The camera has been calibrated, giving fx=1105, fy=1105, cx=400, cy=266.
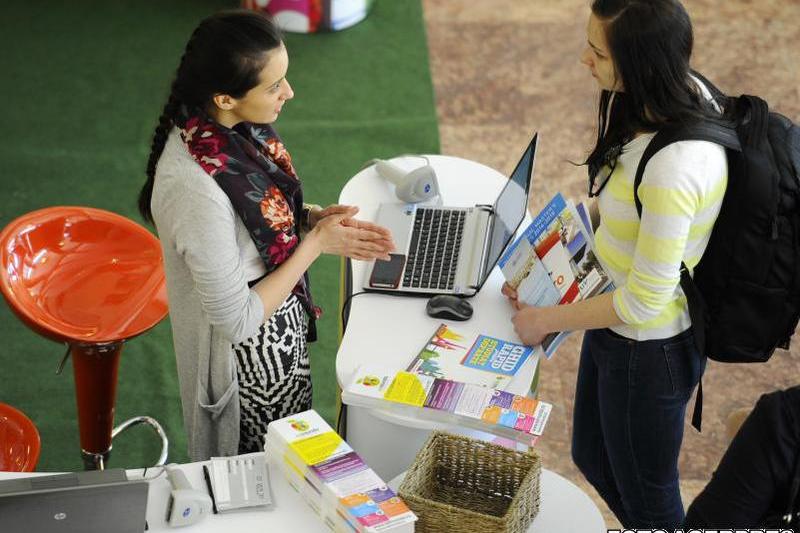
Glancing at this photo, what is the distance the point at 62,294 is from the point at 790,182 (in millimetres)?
2009

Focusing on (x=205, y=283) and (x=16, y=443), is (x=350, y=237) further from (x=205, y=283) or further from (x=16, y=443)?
(x=16, y=443)

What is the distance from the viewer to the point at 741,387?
411 cm

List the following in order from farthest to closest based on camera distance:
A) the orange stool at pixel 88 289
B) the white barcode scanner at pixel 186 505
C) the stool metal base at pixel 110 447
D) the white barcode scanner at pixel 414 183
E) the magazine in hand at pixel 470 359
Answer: the stool metal base at pixel 110 447 < the white barcode scanner at pixel 414 183 < the orange stool at pixel 88 289 < the magazine in hand at pixel 470 359 < the white barcode scanner at pixel 186 505

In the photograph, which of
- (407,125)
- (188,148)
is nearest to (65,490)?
(188,148)

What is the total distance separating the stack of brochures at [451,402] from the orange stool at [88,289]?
2.68 feet

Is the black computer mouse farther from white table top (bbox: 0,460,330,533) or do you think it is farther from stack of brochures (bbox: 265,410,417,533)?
white table top (bbox: 0,460,330,533)

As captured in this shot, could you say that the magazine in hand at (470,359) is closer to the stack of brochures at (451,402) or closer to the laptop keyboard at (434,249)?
the stack of brochures at (451,402)

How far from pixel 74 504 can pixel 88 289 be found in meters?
1.16

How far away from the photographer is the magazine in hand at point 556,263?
265cm

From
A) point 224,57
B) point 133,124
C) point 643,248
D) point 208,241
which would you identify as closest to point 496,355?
point 643,248

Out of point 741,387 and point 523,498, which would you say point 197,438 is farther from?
point 741,387

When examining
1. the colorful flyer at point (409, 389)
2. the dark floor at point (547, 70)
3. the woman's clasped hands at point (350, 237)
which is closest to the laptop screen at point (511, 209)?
the woman's clasped hands at point (350, 237)

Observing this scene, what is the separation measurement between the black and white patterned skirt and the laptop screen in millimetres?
518

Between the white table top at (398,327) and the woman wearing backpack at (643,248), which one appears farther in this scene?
the white table top at (398,327)
